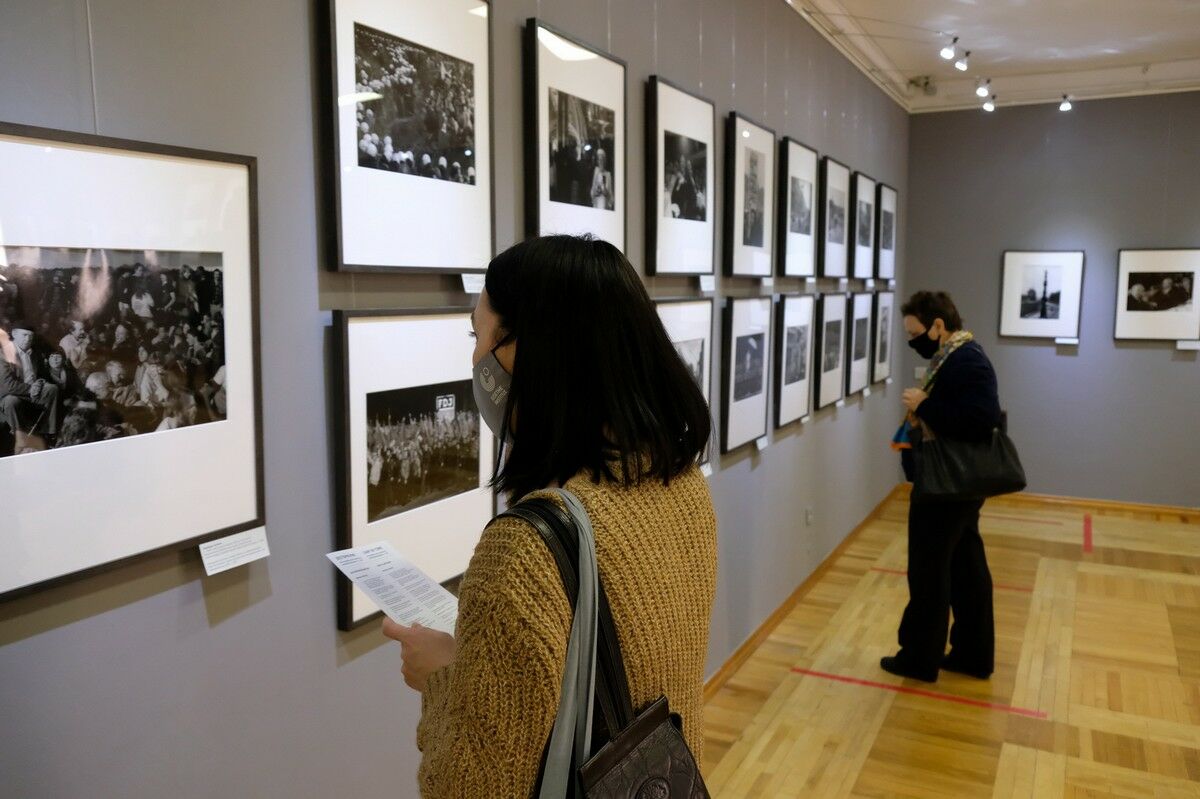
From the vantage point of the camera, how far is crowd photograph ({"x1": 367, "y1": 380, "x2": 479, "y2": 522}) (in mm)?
2232

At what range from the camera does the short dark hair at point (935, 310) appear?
4.52 metres

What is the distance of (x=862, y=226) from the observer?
671 centimetres

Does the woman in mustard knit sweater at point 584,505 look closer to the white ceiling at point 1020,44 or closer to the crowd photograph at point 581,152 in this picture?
the crowd photograph at point 581,152

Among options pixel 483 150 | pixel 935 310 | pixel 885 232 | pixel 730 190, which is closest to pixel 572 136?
pixel 483 150

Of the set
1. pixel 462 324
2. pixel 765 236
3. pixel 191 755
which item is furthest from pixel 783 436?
pixel 191 755

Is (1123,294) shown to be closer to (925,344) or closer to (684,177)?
(925,344)

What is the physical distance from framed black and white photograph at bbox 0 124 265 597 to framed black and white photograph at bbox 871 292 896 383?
19.9ft

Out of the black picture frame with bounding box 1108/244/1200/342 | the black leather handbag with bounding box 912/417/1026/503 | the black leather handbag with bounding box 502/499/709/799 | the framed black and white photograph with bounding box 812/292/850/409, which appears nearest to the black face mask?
the black leather handbag with bounding box 912/417/1026/503

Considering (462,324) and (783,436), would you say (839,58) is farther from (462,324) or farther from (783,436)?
(462,324)

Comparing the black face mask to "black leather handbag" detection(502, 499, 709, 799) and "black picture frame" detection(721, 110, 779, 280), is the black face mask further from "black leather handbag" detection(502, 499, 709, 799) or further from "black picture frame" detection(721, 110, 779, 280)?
"black leather handbag" detection(502, 499, 709, 799)

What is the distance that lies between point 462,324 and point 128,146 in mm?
998

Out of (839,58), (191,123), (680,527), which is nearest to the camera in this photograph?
(680,527)

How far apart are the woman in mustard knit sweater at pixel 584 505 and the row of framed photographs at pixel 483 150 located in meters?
0.90

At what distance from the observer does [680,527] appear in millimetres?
1362
